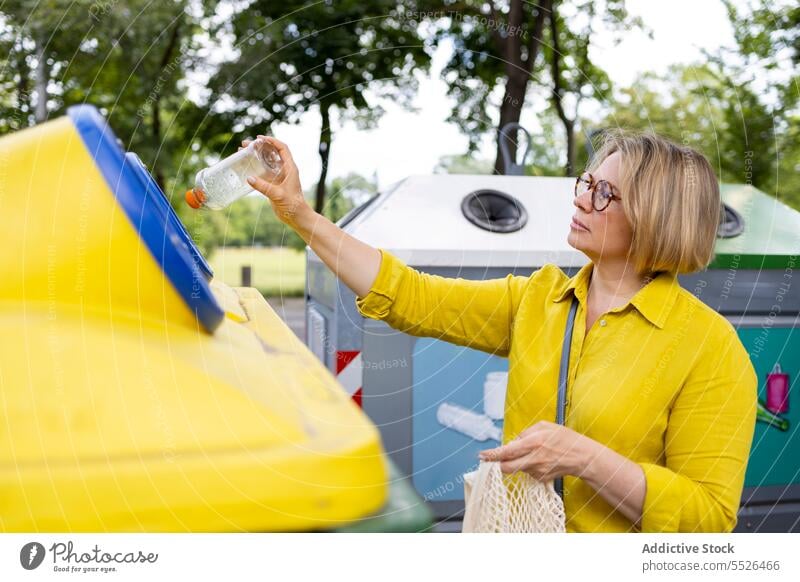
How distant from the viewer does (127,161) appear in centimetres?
99

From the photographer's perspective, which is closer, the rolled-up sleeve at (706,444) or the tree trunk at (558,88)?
the rolled-up sleeve at (706,444)

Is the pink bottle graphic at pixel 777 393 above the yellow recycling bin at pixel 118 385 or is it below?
below

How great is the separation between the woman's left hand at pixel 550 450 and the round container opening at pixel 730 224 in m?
1.18

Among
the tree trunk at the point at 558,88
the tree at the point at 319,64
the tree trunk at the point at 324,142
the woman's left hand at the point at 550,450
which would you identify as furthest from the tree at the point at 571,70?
the woman's left hand at the point at 550,450

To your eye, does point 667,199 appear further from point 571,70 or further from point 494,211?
point 571,70

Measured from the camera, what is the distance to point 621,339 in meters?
1.18

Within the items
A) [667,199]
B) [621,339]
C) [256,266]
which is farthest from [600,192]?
[256,266]

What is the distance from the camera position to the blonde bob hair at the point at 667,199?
46.4 inches

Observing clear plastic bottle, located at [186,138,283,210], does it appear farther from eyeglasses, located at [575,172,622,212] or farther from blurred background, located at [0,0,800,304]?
eyeglasses, located at [575,172,622,212]

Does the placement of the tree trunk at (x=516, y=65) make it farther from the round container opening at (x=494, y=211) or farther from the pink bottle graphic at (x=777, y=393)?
the pink bottle graphic at (x=777, y=393)

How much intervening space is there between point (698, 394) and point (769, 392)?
984mm

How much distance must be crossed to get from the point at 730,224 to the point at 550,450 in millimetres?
1295

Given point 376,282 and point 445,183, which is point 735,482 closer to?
point 376,282

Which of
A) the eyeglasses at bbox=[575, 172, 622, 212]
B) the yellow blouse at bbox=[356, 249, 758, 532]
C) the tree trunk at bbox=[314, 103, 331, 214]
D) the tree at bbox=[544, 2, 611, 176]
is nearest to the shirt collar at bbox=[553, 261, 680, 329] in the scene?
the yellow blouse at bbox=[356, 249, 758, 532]
